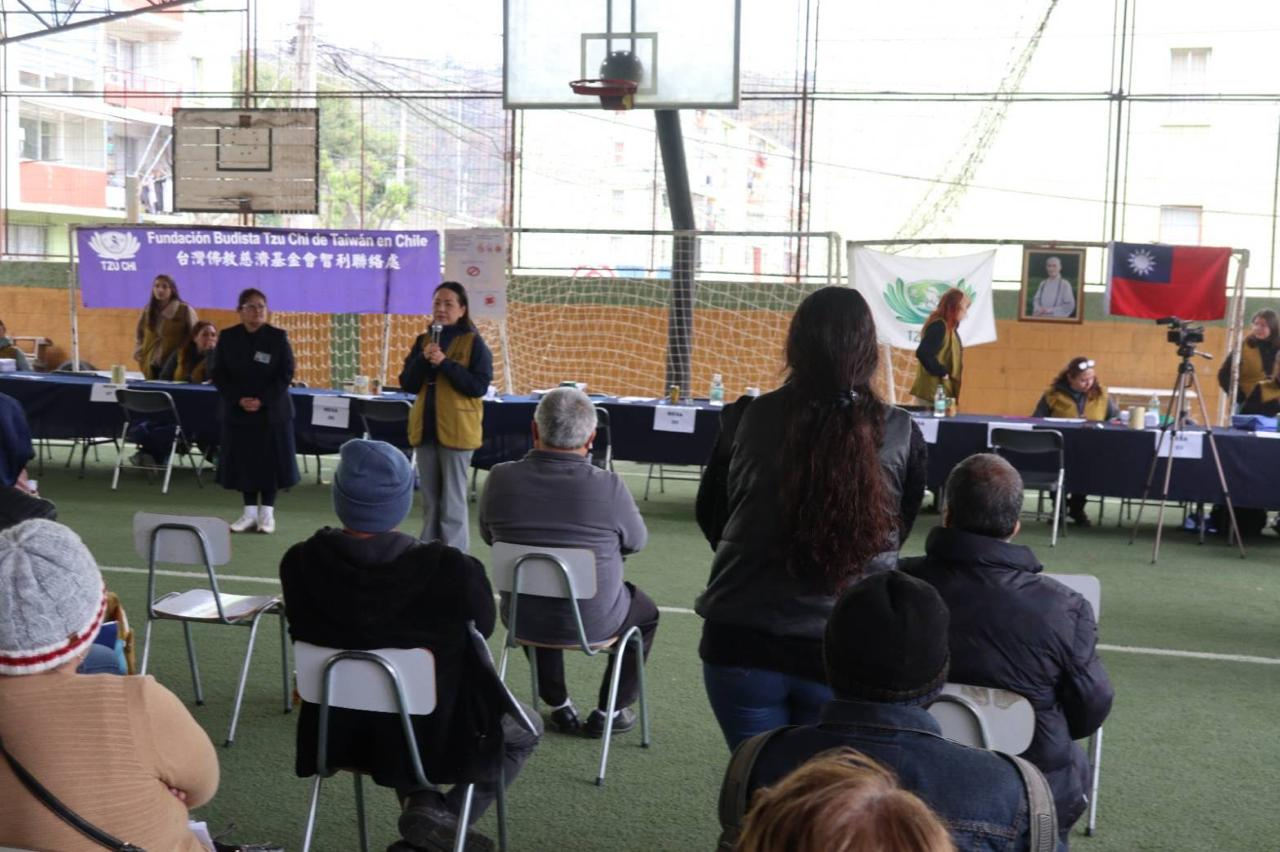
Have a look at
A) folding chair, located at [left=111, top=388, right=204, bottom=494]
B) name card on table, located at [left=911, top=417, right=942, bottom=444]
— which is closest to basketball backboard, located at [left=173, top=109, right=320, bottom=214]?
folding chair, located at [left=111, top=388, right=204, bottom=494]

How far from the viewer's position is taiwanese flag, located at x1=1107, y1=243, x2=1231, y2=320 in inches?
367

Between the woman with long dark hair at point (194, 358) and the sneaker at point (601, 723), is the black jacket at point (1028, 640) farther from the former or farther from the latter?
the woman with long dark hair at point (194, 358)

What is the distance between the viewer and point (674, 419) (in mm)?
8344

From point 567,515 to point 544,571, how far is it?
19 cm

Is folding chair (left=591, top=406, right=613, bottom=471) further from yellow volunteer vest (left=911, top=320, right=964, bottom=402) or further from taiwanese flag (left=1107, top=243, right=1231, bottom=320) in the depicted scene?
taiwanese flag (left=1107, top=243, right=1231, bottom=320)

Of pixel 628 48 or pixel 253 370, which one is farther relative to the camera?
pixel 628 48

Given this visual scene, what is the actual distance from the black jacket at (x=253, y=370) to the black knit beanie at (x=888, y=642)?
584 cm

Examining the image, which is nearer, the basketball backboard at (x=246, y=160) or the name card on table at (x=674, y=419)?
the name card on table at (x=674, y=419)

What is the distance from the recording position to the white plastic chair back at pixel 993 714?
227 cm

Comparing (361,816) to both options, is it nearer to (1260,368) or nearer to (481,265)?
(481,265)

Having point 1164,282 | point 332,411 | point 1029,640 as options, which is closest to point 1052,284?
point 1164,282

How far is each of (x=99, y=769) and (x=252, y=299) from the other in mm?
5699

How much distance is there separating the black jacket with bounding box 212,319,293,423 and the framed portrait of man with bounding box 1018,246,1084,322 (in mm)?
6051

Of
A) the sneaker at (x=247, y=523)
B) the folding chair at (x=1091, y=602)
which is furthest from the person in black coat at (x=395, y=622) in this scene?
the sneaker at (x=247, y=523)
